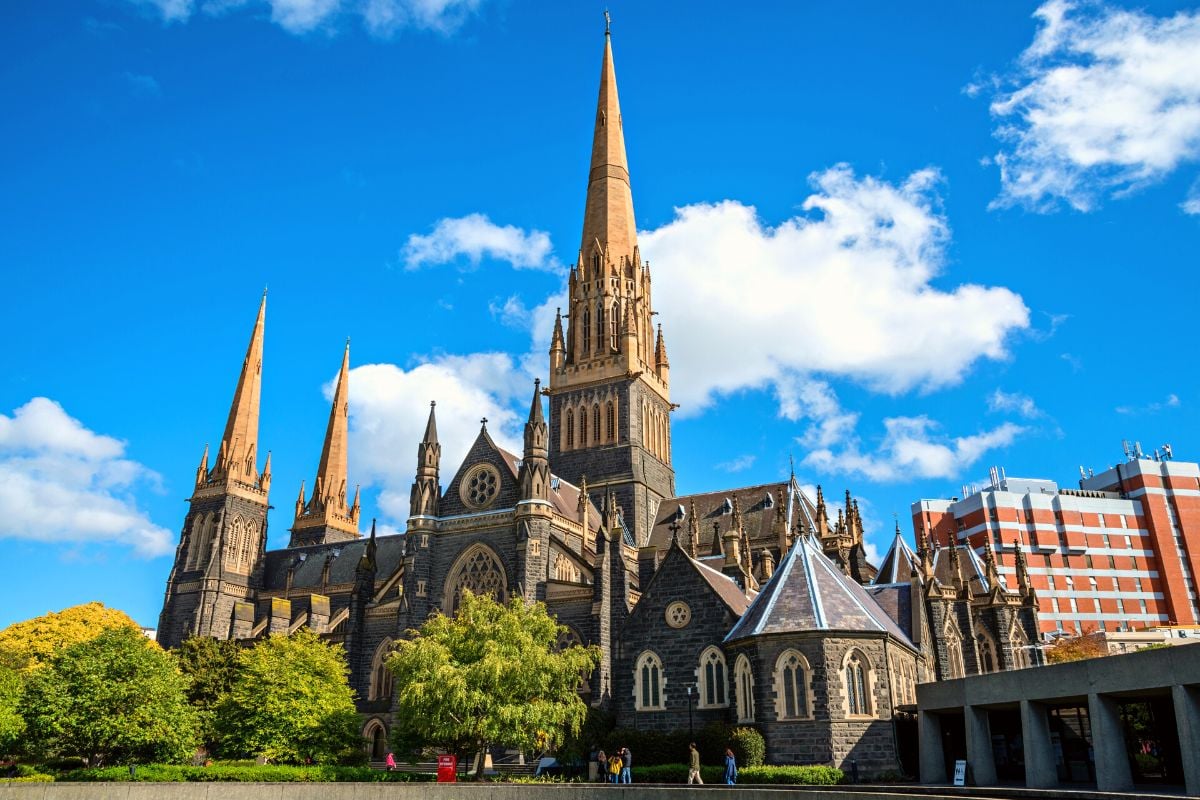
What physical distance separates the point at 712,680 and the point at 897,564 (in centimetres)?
1618

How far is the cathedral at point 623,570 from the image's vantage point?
28719 millimetres

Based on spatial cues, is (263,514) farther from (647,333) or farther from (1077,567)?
(1077,567)

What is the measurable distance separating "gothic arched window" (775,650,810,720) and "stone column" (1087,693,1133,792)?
351 inches

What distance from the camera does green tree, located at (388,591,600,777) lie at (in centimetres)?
3066

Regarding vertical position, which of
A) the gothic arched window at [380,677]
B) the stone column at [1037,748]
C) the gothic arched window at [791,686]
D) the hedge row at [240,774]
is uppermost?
the gothic arched window at [380,677]

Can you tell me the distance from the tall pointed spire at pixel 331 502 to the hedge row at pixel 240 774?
48516 millimetres

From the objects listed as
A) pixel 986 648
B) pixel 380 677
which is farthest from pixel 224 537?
pixel 986 648

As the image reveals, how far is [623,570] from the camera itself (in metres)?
39.8

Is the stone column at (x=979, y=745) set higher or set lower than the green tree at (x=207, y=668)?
lower

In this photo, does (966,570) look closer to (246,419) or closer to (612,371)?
(612,371)

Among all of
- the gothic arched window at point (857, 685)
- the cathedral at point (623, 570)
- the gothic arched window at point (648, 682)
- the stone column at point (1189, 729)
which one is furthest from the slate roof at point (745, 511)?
the stone column at point (1189, 729)

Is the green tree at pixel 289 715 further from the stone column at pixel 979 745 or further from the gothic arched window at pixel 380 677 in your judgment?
the stone column at pixel 979 745

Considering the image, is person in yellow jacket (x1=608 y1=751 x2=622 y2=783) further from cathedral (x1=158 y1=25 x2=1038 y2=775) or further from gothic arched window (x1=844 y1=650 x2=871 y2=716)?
gothic arched window (x1=844 y1=650 x2=871 y2=716)

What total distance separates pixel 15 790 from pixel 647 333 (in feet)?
144
